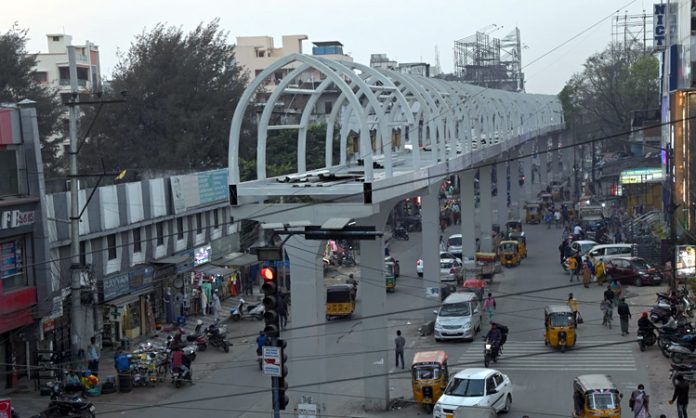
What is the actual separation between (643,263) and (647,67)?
57.5 m

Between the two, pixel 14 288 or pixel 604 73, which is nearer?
pixel 14 288

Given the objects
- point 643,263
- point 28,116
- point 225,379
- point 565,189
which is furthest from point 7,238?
point 565,189

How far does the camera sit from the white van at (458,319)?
2800 centimetres

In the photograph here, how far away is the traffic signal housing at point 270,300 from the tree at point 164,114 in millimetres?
39896

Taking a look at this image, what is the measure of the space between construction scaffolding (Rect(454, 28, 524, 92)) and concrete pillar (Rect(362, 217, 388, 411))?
3228 inches

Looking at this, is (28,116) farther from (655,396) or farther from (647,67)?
(647,67)

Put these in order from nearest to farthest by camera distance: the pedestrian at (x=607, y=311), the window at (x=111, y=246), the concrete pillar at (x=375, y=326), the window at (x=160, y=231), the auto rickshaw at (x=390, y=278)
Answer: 1. the concrete pillar at (x=375, y=326)
2. the pedestrian at (x=607, y=311)
3. the window at (x=111, y=246)
4. the window at (x=160, y=231)
5. the auto rickshaw at (x=390, y=278)

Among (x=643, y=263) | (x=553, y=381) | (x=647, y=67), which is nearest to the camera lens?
(x=553, y=381)

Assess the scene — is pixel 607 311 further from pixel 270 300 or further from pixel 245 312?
pixel 270 300

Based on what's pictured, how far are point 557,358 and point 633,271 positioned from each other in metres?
11.8

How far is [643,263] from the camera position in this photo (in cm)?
3653

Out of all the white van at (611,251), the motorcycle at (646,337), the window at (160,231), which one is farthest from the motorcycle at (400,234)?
the motorcycle at (646,337)

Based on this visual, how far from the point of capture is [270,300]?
539 inches

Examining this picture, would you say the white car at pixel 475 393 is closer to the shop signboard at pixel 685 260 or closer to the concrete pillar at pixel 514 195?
the shop signboard at pixel 685 260
